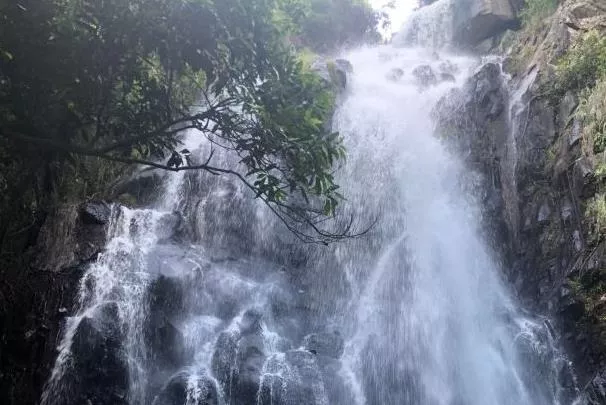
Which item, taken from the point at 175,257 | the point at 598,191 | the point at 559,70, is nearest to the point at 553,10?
the point at 559,70

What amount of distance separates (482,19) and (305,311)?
1349cm

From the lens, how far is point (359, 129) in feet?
52.5

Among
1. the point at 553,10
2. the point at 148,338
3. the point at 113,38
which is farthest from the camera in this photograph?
the point at 553,10

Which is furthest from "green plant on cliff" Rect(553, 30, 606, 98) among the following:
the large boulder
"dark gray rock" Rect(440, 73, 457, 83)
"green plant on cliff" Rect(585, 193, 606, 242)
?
the large boulder

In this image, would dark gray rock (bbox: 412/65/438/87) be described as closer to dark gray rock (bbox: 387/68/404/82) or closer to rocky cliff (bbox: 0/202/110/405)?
dark gray rock (bbox: 387/68/404/82)

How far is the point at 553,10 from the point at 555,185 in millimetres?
6372

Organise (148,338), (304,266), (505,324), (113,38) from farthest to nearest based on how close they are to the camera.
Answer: (304,266), (505,324), (148,338), (113,38)

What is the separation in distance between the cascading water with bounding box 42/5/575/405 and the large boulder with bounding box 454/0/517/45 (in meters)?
7.45

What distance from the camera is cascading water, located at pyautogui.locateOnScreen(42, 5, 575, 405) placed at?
30.6 feet

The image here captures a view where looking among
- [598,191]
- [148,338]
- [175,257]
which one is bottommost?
[148,338]

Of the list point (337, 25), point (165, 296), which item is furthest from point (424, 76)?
point (165, 296)

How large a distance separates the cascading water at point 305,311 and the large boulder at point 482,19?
7.45 meters

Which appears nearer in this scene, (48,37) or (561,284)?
(48,37)

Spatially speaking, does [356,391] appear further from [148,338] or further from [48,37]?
[48,37]
